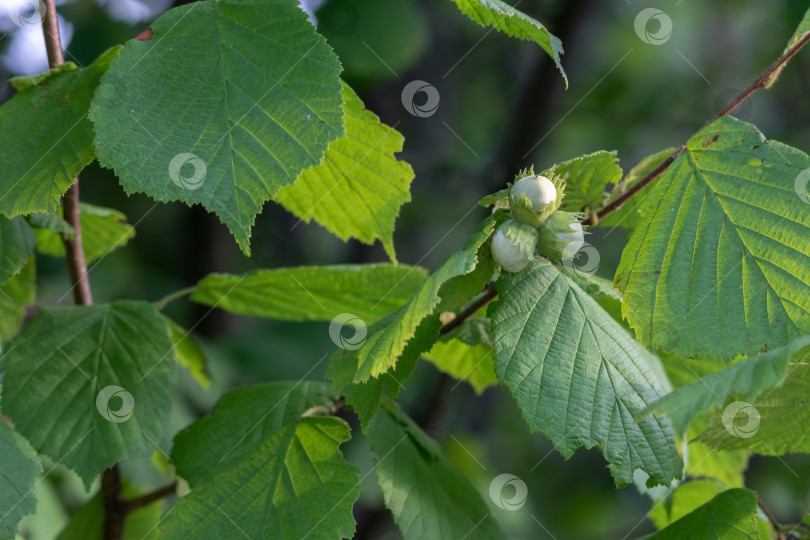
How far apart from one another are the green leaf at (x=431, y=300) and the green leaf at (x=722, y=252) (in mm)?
190

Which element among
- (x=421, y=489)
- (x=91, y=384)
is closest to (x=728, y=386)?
(x=421, y=489)

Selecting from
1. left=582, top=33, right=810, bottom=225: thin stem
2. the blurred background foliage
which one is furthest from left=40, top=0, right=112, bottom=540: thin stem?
left=582, top=33, right=810, bottom=225: thin stem

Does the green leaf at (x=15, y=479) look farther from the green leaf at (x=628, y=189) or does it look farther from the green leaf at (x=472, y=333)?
the green leaf at (x=628, y=189)

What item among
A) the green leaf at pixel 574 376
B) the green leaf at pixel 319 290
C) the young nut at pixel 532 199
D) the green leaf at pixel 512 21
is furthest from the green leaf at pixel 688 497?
the green leaf at pixel 512 21

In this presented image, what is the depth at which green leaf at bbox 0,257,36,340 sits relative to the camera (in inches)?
58.4

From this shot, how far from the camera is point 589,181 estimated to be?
3.65 ft

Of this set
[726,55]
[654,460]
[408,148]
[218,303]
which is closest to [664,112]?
[726,55]

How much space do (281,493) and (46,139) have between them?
577 millimetres

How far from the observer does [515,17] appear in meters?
0.94

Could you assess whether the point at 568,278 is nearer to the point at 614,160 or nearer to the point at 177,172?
the point at 614,160

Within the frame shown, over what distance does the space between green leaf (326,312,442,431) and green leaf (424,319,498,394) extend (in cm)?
46

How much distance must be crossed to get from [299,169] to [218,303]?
0.60m

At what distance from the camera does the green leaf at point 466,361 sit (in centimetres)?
149

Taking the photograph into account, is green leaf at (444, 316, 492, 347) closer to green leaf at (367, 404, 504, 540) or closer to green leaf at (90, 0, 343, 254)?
green leaf at (367, 404, 504, 540)
